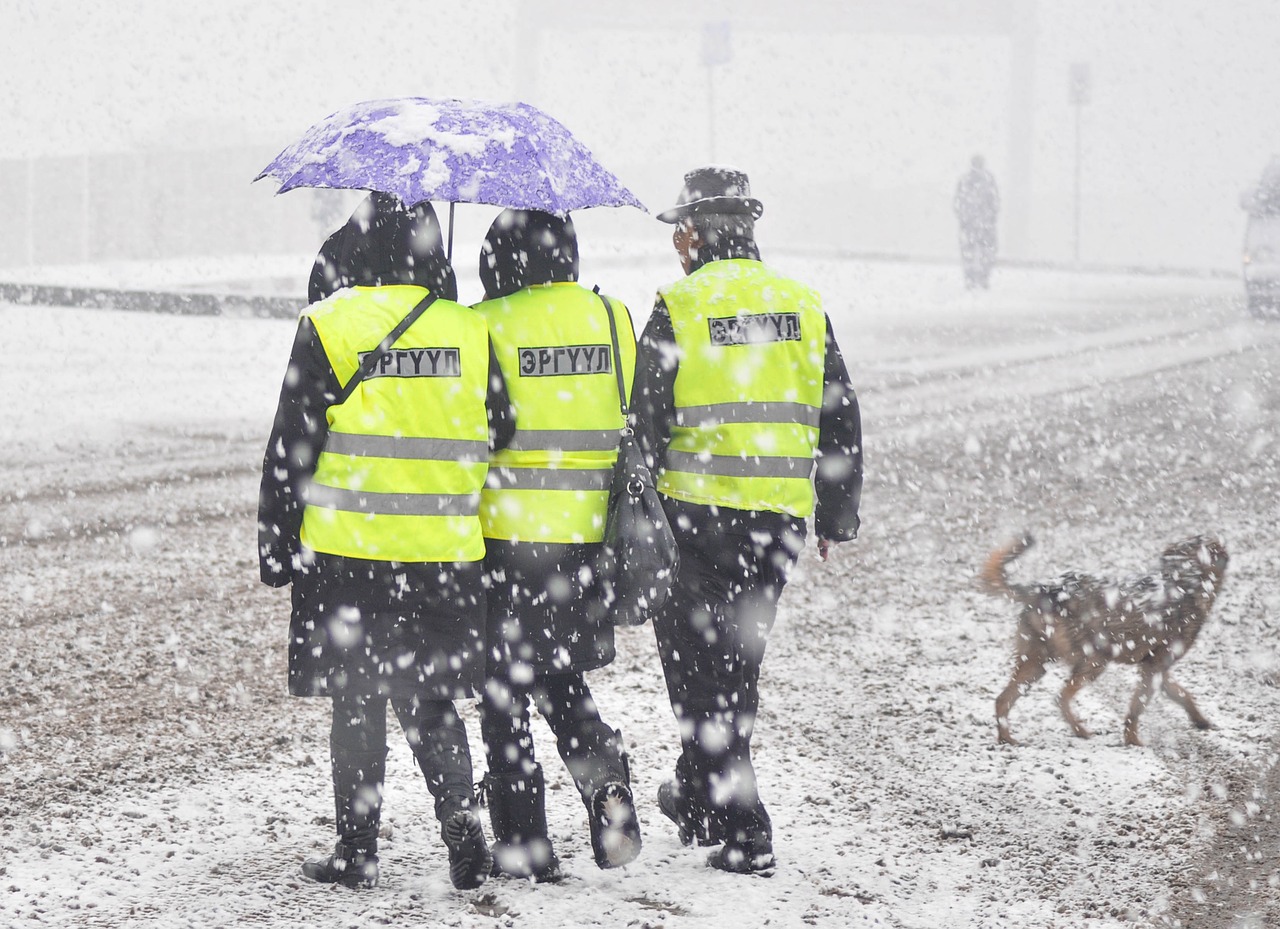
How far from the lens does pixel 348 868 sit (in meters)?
3.41

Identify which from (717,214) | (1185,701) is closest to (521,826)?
(717,214)

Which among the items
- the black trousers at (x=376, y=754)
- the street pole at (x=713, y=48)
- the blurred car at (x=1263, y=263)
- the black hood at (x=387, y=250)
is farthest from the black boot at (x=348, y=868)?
the street pole at (x=713, y=48)

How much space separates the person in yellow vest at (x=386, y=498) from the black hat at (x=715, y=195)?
72 centimetres

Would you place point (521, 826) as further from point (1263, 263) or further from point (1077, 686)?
point (1263, 263)

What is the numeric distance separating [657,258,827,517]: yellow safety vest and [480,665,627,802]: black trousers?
604mm

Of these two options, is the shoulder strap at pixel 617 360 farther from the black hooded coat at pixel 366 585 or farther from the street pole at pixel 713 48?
the street pole at pixel 713 48

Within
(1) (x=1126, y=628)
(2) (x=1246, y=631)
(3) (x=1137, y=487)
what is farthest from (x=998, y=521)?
(1) (x=1126, y=628)

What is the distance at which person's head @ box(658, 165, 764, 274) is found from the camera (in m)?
3.63

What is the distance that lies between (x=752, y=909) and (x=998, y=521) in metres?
5.11

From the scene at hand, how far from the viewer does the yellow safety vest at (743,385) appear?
3516 mm

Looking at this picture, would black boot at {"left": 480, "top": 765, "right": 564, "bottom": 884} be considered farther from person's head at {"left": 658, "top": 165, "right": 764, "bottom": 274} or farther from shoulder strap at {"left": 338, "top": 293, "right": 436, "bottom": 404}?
person's head at {"left": 658, "top": 165, "right": 764, "bottom": 274}

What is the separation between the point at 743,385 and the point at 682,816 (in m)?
1.21

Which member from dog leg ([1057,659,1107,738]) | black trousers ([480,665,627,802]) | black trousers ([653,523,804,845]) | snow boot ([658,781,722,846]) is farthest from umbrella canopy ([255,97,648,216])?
dog leg ([1057,659,1107,738])

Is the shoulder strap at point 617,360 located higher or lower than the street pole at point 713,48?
lower
